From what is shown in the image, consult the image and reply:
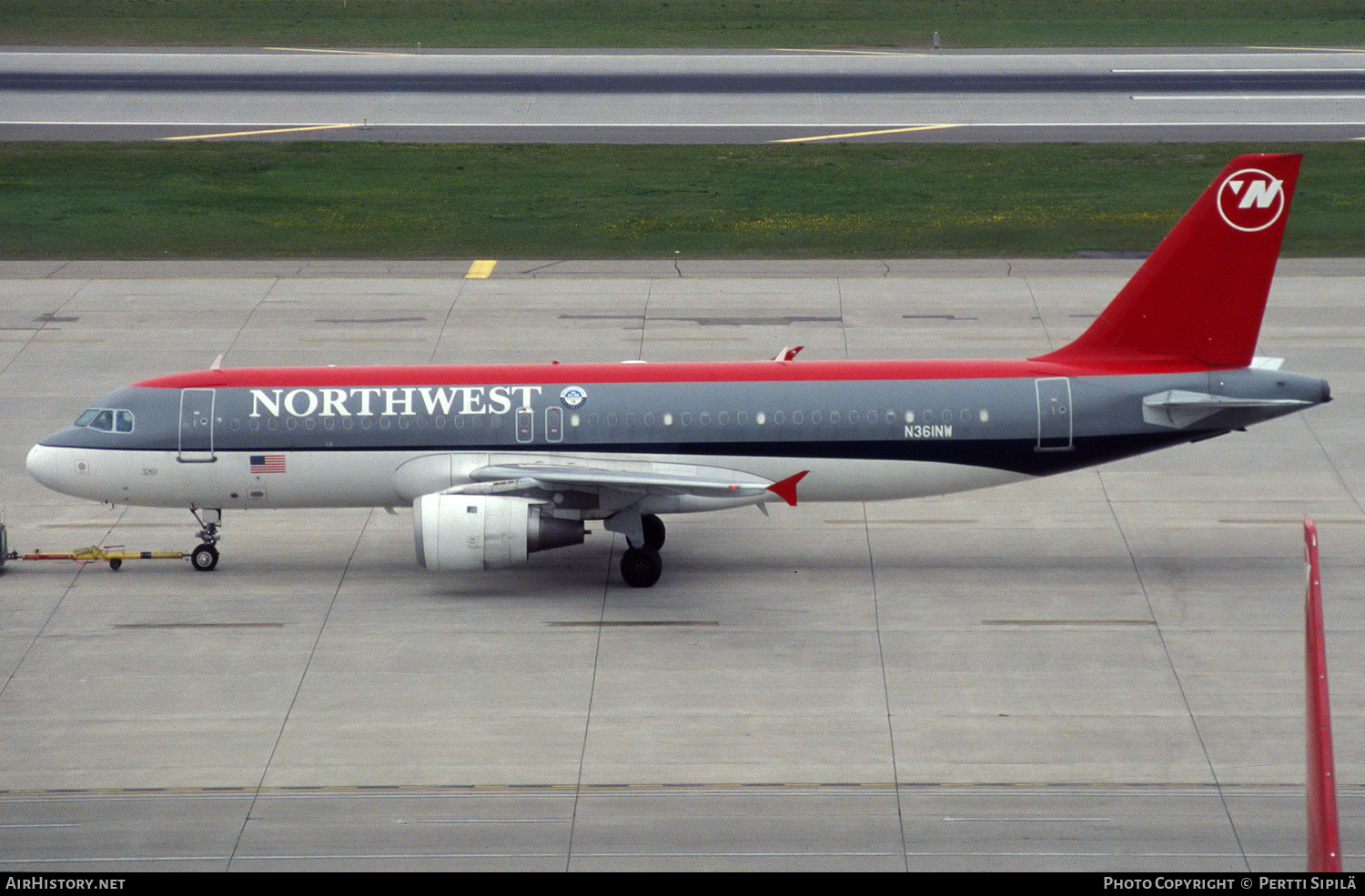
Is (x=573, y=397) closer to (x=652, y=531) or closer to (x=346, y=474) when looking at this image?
(x=652, y=531)

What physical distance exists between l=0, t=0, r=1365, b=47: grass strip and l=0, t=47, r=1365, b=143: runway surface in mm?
3825

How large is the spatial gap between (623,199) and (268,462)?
30.8 m

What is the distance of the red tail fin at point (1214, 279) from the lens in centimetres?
2772

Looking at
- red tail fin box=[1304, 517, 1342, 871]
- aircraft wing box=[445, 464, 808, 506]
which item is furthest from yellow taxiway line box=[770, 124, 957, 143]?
red tail fin box=[1304, 517, 1342, 871]

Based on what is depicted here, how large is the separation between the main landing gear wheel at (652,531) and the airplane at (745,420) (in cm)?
118

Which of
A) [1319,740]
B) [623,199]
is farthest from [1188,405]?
[623,199]

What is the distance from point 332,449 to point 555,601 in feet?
16.9

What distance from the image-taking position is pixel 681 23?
94625 mm

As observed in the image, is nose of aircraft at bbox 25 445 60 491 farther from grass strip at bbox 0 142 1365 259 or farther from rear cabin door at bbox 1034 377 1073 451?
grass strip at bbox 0 142 1365 259

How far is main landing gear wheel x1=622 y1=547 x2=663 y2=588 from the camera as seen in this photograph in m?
27.8

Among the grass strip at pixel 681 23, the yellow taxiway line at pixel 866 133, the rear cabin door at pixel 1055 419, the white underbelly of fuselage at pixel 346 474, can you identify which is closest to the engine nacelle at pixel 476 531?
the white underbelly of fuselage at pixel 346 474

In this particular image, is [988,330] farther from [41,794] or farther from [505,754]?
[41,794]
